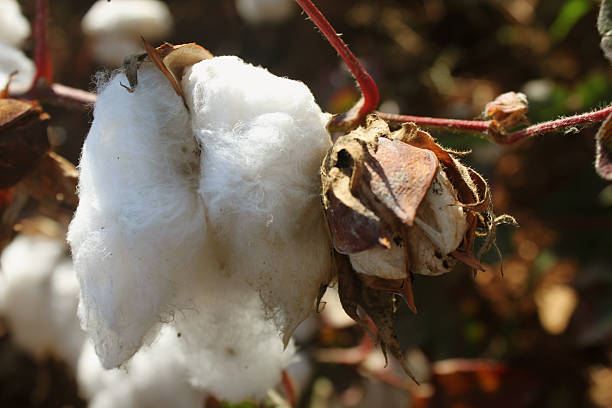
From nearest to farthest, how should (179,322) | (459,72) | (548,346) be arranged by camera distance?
1. (179,322)
2. (548,346)
3. (459,72)

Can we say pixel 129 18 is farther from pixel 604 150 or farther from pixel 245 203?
pixel 604 150

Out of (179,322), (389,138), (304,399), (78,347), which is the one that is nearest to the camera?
(389,138)

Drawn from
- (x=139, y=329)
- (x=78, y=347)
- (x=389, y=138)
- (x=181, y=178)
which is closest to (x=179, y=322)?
(x=139, y=329)

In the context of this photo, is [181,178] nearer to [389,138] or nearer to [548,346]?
[389,138]

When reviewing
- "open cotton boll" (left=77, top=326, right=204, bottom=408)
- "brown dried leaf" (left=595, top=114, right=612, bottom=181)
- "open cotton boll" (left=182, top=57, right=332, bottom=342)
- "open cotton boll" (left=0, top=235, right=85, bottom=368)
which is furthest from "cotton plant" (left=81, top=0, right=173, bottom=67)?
"brown dried leaf" (left=595, top=114, right=612, bottom=181)

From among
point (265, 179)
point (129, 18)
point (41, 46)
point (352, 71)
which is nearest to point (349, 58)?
point (352, 71)

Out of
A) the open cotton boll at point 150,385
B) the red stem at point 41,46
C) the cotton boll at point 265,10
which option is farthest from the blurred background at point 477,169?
the open cotton boll at point 150,385
